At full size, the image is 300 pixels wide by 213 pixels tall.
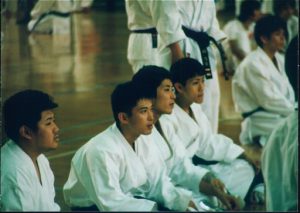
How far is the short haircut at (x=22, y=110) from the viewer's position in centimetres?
404

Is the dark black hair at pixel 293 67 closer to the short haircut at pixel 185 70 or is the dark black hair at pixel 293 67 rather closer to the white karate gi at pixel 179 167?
the white karate gi at pixel 179 167

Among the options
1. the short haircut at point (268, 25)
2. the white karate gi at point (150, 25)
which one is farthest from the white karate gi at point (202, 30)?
the short haircut at point (268, 25)

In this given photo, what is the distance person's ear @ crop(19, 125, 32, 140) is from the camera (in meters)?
4.05

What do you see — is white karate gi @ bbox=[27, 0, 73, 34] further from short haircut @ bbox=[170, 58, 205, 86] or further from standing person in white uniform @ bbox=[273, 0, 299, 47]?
short haircut @ bbox=[170, 58, 205, 86]

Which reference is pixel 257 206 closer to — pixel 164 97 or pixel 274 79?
pixel 164 97

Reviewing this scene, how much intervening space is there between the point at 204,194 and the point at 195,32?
5.02 feet

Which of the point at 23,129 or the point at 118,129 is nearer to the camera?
the point at 23,129

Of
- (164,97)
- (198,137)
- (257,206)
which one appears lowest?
(257,206)

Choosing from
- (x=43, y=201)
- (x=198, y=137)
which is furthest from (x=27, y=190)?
(x=198, y=137)

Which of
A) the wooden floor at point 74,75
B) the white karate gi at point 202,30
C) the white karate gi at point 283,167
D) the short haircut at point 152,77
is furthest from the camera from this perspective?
the wooden floor at point 74,75

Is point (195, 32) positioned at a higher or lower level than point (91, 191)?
higher

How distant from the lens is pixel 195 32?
6441mm

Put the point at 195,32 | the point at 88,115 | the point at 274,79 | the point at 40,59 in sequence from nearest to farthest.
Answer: the point at 195,32 < the point at 274,79 < the point at 88,115 < the point at 40,59

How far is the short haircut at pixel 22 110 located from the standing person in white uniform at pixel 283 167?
1.09 m
